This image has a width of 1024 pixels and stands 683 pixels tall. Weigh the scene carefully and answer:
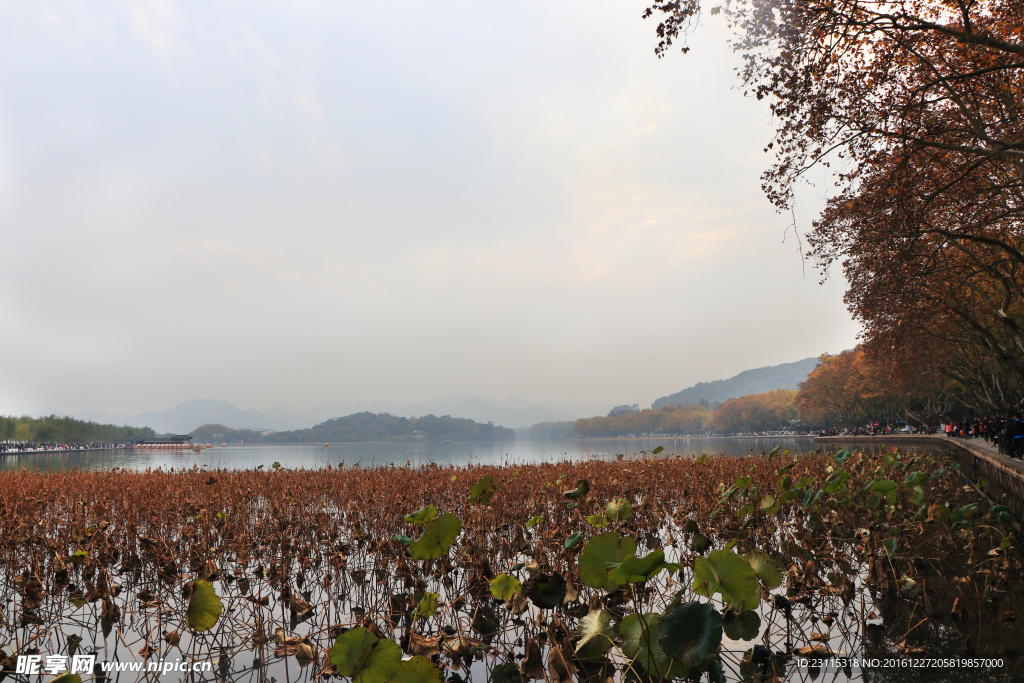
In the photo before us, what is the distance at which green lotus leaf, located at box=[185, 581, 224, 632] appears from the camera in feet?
12.1

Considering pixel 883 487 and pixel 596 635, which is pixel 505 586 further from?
pixel 883 487

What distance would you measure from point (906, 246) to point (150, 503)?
16.6 m

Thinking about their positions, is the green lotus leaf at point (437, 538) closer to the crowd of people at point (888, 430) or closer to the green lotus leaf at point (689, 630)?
the green lotus leaf at point (689, 630)

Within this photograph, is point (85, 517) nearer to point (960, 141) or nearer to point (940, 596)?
point (940, 596)

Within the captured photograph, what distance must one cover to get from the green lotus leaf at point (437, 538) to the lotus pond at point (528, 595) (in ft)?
0.07

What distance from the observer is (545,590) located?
4.69m

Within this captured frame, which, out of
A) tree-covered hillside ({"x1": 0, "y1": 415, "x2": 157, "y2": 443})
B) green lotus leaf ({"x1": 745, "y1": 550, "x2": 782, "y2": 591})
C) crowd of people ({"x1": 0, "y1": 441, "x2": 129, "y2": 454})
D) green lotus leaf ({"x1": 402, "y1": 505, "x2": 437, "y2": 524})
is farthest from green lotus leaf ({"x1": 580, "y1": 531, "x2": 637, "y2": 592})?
tree-covered hillside ({"x1": 0, "y1": 415, "x2": 157, "y2": 443})

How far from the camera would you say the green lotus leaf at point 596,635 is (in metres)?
3.65

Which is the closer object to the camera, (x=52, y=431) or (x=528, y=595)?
(x=528, y=595)

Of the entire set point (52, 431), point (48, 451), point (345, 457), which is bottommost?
point (345, 457)

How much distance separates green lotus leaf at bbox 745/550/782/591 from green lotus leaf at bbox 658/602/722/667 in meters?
0.73

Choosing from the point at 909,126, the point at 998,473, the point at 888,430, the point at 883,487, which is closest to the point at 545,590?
the point at 883,487

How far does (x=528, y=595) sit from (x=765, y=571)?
1.96 m

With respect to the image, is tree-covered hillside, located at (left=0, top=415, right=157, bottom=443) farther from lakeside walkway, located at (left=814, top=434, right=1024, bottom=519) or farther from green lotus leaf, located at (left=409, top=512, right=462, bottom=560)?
lakeside walkway, located at (left=814, top=434, right=1024, bottom=519)
